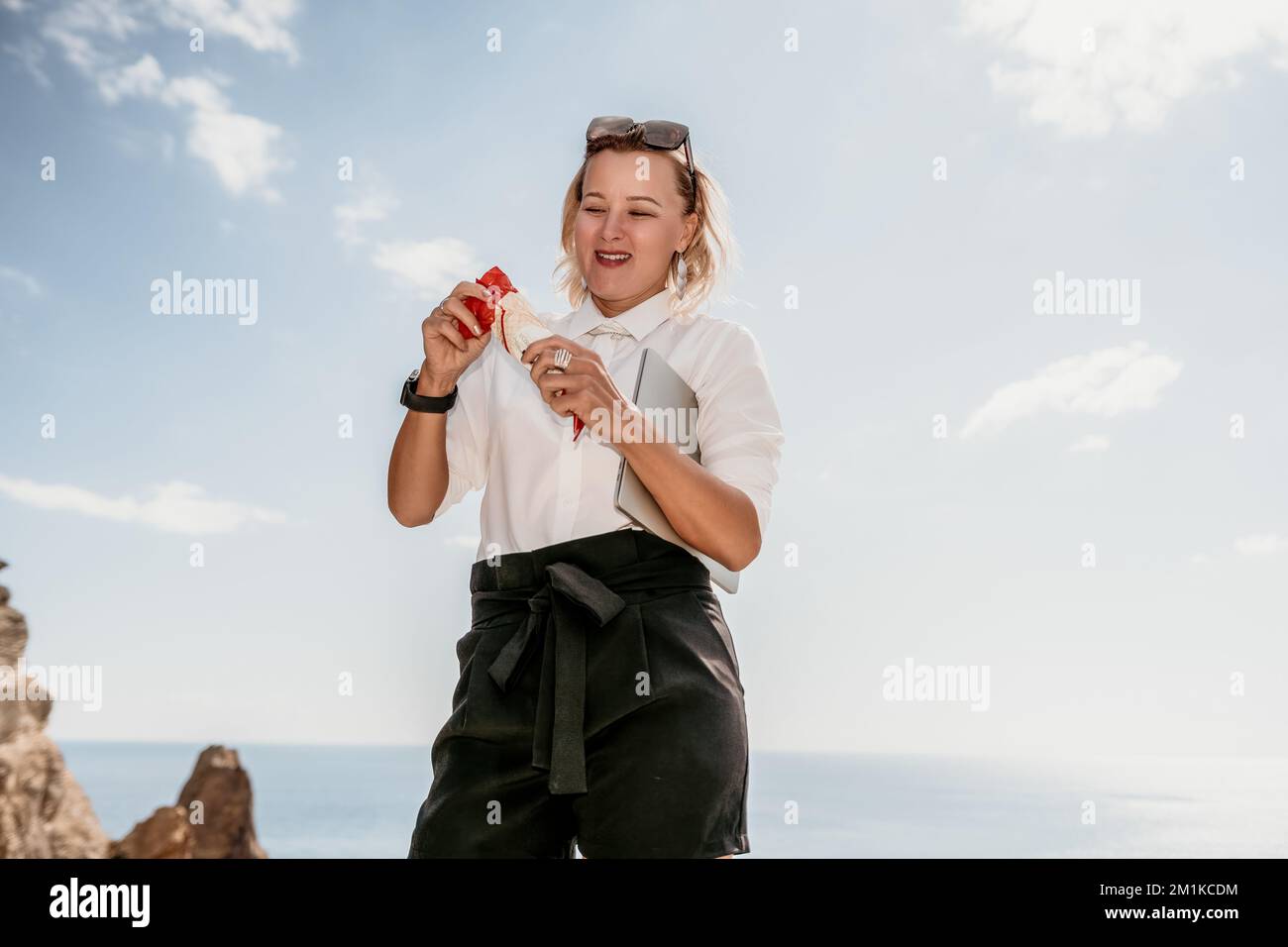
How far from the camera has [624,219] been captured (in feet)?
7.52

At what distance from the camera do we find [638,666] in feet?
6.34

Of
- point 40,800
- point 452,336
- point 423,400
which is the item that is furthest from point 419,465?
point 40,800

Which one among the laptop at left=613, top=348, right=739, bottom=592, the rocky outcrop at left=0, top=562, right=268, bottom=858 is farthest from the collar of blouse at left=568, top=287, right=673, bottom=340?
the rocky outcrop at left=0, top=562, right=268, bottom=858

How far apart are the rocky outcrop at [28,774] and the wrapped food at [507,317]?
371 inches

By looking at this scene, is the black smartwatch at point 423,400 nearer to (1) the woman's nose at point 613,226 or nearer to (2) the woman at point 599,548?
(2) the woman at point 599,548

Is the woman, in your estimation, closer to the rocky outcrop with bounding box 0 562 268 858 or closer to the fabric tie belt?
the fabric tie belt

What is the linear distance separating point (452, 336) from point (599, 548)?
0.54 m

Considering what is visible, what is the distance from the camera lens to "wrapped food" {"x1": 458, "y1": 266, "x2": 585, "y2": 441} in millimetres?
2102

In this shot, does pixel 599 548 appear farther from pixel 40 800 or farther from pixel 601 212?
pixel 40 800

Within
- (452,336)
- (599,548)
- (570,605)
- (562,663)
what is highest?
(452,336)

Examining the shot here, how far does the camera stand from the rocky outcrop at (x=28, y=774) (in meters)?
10.3
